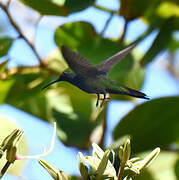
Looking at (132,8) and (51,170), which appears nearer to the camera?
(51,170)

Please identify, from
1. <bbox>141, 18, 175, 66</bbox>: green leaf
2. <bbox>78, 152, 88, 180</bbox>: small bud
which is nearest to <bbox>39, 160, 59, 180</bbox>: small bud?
<bbox>78, 152, 88, 180</bbox>: small bud

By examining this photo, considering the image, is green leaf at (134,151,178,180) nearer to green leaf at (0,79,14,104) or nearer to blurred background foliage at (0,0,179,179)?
blurred background foliage at (0,0,179,179)

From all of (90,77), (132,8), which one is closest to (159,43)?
(132,8)

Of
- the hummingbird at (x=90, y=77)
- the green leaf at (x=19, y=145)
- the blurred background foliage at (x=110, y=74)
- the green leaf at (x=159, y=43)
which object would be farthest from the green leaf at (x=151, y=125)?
the hummingbird at (x=90, y=77)

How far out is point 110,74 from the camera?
36.6 inches

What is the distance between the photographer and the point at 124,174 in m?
0.63

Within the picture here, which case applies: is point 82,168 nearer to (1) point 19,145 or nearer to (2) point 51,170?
(2) point 51,170

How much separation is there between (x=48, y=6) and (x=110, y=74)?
7.8 inches

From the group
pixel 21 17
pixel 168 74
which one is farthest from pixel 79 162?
pixel 168 74

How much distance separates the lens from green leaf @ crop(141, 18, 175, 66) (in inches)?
38.7

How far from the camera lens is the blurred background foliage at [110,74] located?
98cm

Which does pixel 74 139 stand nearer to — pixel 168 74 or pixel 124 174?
pixel 124 174

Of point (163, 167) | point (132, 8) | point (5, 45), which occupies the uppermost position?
point (132, 8)

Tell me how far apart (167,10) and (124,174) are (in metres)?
0.57
